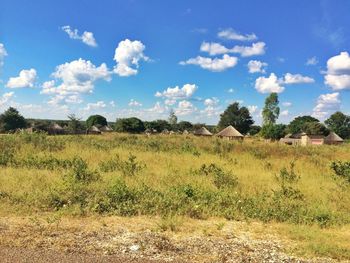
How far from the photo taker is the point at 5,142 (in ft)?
53.5

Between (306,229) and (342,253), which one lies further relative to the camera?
(306,229)

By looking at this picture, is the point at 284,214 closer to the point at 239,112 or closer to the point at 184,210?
the point at 184,210

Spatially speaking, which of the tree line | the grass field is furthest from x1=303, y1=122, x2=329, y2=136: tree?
the grass field

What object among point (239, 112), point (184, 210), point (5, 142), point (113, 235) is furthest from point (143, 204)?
point (239, 112)

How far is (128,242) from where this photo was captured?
17.0 feet

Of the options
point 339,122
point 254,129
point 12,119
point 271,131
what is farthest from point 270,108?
point 12,119

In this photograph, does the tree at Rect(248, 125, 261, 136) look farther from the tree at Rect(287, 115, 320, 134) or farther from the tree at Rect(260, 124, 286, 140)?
the tree at Rect(260, 124, 286, 140)

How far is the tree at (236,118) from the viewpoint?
85.8m

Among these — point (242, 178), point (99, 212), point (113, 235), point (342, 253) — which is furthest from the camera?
point (242, 178)

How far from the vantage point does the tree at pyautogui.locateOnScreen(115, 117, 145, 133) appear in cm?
7802

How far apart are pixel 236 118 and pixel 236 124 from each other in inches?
54.0

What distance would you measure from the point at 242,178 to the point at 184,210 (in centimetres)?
424

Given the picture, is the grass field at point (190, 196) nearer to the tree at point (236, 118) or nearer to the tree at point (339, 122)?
the tree at point (236, 118)

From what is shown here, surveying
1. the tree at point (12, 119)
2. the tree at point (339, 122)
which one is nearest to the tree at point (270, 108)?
the tree at point (339, 122)
